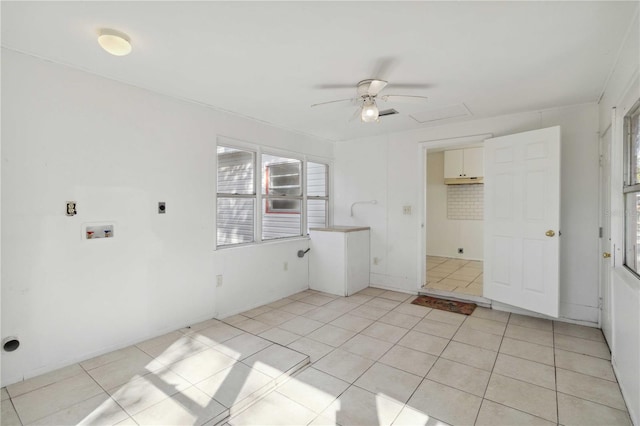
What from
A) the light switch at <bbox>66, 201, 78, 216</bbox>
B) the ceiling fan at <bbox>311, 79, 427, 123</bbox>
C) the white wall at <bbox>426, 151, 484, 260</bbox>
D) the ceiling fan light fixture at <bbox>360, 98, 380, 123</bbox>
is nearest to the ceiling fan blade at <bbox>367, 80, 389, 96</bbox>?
the ceiling fan at <bbox>311, 79, 427, 123</bbox>

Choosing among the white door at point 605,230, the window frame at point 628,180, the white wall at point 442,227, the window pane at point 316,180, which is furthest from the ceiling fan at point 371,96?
the white wall at point 442,227

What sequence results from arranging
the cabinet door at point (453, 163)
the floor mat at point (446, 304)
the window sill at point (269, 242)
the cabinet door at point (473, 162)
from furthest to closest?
the cabinet door at point (453, 163), the cabinet door at point (473, 162), the floor mat at point (446, 304), the window sill at point (269, 242)

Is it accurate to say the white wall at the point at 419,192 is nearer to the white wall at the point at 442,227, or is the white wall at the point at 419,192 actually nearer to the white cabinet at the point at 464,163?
the white cabinet at the point at 464,163

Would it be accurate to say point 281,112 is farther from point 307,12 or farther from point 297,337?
point 297,337

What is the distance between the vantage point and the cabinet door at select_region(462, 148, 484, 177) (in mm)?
6242

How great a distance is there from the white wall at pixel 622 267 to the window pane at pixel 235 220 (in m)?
3.51

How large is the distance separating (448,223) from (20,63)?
6.99 meters

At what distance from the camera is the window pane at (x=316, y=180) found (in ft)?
16.7

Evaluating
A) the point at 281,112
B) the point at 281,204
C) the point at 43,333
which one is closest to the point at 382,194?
the point at 281,204

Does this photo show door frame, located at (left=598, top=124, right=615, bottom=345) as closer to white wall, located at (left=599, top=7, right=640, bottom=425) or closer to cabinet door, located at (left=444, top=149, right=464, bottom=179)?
white wall, located at (left=599, top=7, right=640, bottom=425)

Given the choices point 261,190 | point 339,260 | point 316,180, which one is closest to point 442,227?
point 316,180

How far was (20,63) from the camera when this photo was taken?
2.21 meters

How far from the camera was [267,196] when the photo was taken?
425 centimetres

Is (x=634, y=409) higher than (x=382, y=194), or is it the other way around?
(x=382, y=194)
